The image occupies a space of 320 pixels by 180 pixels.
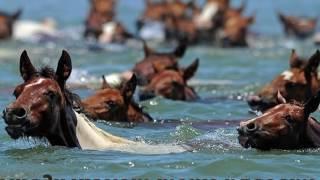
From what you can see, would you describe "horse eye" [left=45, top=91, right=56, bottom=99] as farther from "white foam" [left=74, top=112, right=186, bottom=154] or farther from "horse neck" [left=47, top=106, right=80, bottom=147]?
"white foam" [left=74, top=112, right=186, bottom=154]

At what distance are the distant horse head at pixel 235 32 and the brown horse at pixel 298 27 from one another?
276 cm

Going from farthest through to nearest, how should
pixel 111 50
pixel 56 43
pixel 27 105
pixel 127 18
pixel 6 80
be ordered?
pixel 127 18 < pixel 56 43 < pixel 111 50 < pixel 6 80 < pixel 27 105

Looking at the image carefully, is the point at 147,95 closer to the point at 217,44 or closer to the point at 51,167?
the point at 51,167

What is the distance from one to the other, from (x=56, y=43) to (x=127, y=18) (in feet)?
37.4

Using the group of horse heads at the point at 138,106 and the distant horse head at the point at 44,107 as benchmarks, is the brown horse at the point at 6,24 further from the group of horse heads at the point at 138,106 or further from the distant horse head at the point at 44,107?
the distant horse head at the point at 44,107

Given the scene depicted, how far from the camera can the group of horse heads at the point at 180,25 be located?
25.8m

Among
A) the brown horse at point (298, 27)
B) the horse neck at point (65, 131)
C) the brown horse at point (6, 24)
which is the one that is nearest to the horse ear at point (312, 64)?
the horse neck at point (65, 131)

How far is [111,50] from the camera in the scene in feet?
78.2

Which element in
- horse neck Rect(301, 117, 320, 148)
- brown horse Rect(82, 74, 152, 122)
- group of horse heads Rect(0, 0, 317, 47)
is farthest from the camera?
group of horse heads Rect(0, 0, 317, 47)

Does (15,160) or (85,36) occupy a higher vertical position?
(85,36)

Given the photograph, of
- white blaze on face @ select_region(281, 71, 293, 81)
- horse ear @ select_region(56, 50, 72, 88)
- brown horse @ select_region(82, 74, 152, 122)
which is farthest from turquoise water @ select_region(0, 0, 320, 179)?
white blaze on face @ select_region(281, 71, 293, 81)

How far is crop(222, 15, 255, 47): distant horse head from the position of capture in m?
26.0

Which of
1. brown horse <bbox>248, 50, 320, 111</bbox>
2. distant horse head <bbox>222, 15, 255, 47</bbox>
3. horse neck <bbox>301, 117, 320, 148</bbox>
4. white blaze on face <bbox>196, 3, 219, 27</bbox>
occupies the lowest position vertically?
horse neck <bbox>301, 117, 320, 148</bbox>

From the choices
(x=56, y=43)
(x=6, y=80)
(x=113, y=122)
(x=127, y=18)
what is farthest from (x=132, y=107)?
(x=127, y=18)
